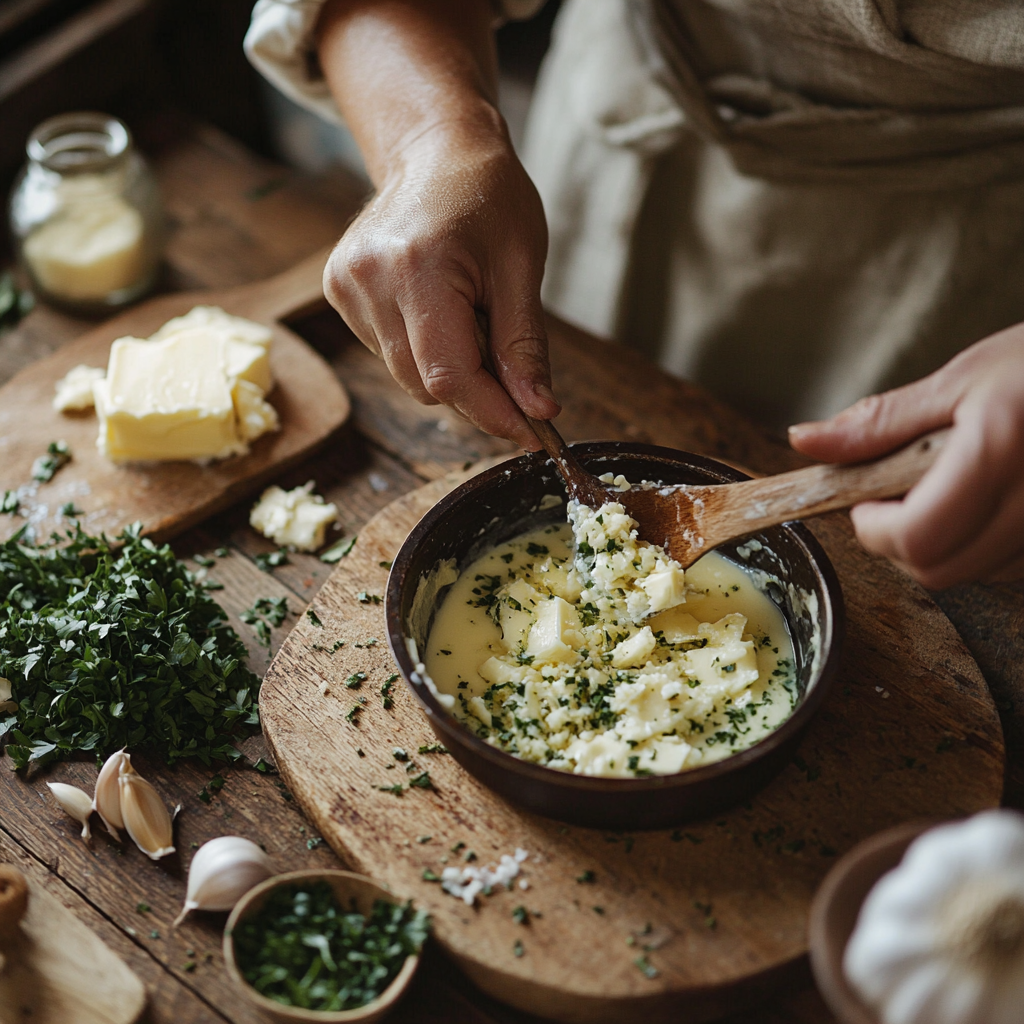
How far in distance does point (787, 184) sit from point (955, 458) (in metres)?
1.21

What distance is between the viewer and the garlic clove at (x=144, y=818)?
4.84ft

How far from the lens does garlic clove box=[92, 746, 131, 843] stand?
1493 millimetres

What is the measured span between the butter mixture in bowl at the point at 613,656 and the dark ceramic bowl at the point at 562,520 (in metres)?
0.05

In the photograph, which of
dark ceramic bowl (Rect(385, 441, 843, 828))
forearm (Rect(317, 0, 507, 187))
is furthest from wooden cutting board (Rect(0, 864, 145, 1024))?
forearm (Rect(317, 0, 507, 187))

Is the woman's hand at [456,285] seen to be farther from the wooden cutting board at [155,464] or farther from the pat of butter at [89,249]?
the pat of butter at [89,249]

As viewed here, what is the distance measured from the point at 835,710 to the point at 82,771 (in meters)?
1.17

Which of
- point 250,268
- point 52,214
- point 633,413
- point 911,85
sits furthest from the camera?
point 250,268

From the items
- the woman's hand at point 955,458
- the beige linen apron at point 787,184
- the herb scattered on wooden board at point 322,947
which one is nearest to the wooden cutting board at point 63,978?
the herb scattered on wooden board at point 322,947

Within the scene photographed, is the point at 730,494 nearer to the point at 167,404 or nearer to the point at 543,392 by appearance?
the point at 543,392

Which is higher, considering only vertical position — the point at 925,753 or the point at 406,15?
the point at 406,15

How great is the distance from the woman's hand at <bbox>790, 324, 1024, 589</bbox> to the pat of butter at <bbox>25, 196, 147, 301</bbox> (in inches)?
69.5

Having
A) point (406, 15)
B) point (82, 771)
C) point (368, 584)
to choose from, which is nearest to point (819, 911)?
point (368, 584)

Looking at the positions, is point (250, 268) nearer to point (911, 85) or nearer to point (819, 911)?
point (911, 85)

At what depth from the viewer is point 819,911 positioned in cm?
110
